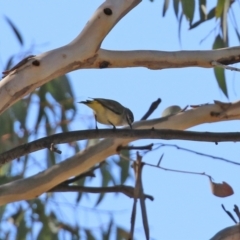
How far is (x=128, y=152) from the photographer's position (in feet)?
8.17

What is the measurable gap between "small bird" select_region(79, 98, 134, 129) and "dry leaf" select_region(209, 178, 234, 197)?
1.51ft

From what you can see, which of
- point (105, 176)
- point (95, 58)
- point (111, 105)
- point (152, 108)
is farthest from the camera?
point (105, 176)

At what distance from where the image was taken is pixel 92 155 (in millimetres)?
2312

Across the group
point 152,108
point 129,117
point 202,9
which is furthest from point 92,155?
point 202,9

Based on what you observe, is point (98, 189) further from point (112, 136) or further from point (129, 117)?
point (112, 136)

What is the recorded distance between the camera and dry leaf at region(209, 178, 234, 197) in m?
1.73

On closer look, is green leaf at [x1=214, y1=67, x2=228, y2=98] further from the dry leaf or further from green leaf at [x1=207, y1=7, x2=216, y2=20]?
the dry leaf

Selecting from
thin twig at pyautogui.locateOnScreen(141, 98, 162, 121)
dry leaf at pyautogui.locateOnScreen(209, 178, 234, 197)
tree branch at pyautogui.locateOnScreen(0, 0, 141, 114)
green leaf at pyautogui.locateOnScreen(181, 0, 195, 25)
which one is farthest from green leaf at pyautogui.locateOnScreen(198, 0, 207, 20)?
dry leaf at pyautogui.locateOnScreen(209, 178, 234, 197)

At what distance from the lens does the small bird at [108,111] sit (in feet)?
7.00

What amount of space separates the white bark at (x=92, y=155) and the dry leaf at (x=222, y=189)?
46 cm

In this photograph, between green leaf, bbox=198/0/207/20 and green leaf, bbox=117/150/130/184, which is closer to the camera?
green leaf, bbox=198/0/207/20

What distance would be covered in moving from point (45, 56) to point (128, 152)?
2.62 ft

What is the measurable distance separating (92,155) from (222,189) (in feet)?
2.16

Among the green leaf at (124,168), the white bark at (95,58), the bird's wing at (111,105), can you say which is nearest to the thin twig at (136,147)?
the bird's wing at (111,105)
